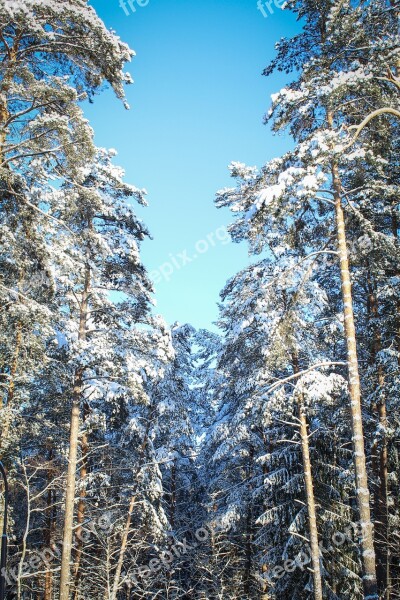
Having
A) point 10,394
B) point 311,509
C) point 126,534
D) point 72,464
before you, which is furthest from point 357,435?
point 126,534

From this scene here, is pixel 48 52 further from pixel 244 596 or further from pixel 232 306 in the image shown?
pixel 244 596

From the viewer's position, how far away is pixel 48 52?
9.20 metres

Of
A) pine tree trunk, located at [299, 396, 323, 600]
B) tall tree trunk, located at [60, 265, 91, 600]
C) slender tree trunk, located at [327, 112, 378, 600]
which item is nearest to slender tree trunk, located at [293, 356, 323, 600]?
pine tree trunk, located at [299, 396, 323, 600]

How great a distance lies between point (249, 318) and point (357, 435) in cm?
630

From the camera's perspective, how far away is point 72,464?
37.4 feet

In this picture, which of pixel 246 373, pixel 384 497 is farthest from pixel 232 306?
pixel 384 497

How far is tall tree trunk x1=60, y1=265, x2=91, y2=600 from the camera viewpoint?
10.6 m

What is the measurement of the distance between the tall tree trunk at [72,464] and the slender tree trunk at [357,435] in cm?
697

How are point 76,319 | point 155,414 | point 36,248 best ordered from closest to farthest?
point 36,248 < point 76,319 < point 155,414

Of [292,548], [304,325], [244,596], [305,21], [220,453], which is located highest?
[305,21]

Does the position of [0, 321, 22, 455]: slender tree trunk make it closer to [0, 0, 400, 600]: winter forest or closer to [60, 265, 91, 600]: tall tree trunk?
[0, 0, 400, 600]: winter forest

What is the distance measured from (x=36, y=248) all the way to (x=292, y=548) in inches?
438

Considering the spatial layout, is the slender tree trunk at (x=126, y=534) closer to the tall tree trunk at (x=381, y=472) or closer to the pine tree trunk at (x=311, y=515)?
the pine tree trunk at (x=311, y=515)

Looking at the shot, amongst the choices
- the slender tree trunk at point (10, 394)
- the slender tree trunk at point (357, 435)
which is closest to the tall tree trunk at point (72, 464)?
the slender tree trunk at point (10, 394)
